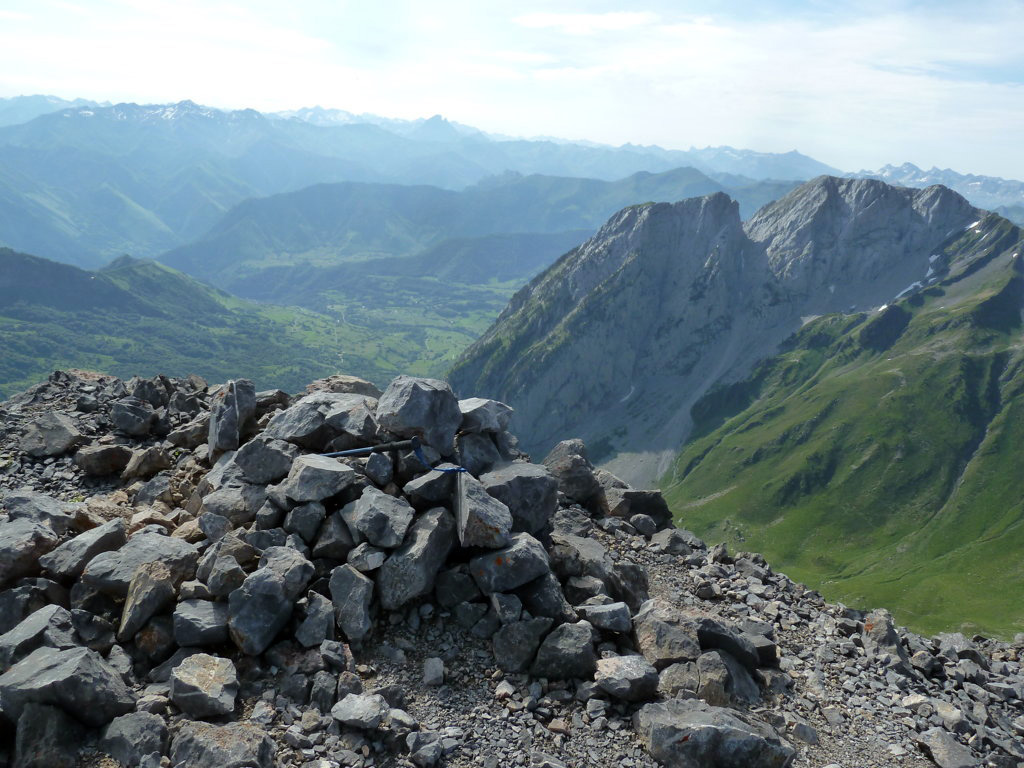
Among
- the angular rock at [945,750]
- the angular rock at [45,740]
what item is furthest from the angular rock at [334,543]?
the angular rock at [945,750]

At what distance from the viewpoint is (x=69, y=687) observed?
520 inches

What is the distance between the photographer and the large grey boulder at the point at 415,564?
56.0 ft

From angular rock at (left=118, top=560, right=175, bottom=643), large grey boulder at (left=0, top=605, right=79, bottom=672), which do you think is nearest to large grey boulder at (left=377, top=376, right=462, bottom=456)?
angular rock at (left=118, top=560, right=175, bottom=643)

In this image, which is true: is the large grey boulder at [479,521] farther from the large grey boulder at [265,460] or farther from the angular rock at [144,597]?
the angular rock at [144,597]

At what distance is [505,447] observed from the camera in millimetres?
24203

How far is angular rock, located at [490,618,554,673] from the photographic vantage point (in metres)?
16.3

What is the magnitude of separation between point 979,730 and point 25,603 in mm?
26931

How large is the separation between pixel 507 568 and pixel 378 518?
157 inches

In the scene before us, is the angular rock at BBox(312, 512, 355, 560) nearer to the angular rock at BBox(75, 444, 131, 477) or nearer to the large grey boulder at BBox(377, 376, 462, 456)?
the large grey boulder at BBox(377, 376, 462, 456)

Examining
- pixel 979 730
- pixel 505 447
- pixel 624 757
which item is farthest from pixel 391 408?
pixel 979 730

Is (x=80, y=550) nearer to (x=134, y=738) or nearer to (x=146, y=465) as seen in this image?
(x=134, y=738)

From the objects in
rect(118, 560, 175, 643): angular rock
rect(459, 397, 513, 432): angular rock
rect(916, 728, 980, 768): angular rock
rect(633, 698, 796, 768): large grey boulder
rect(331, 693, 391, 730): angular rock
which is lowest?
rect(916, 728, 980, 768): angular rock

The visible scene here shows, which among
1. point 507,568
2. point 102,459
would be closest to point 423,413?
point 507,568

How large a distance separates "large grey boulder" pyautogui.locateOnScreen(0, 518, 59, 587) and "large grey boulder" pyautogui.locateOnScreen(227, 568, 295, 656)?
631cm
